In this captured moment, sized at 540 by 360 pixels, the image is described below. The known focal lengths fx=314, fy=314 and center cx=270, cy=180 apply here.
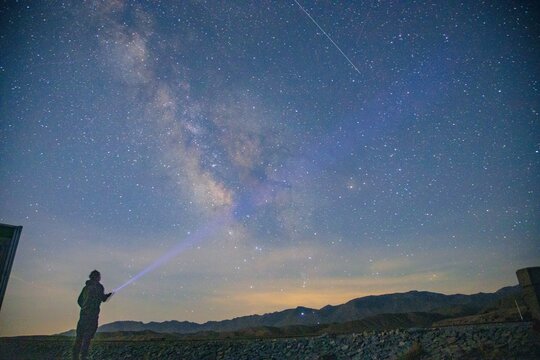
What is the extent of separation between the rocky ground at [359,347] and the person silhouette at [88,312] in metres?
3.35

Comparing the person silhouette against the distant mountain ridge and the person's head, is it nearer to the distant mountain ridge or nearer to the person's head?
the person's head

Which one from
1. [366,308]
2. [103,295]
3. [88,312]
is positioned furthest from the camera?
[366,308]

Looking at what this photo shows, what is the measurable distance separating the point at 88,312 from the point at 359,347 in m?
7.42

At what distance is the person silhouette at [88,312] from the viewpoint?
7551 mm

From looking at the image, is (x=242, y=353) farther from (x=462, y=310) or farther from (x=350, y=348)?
(x=462, y=310)

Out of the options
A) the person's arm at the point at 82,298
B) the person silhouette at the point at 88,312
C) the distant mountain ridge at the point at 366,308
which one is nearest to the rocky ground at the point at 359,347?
the person silhouette at the point at 88,312

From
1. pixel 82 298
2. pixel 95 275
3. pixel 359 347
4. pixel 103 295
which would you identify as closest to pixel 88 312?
pixel 82 298

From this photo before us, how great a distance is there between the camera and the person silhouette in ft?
24.8

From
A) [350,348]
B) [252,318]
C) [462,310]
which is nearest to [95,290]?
[350,348]

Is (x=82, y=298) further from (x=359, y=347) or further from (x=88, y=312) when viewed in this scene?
(x=359, y=347)

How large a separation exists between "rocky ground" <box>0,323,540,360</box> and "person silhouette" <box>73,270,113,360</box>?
11.0ft

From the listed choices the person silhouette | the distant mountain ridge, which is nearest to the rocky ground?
the person silhouette

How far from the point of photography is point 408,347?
8445 mm

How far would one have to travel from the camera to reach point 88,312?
7766 mm
